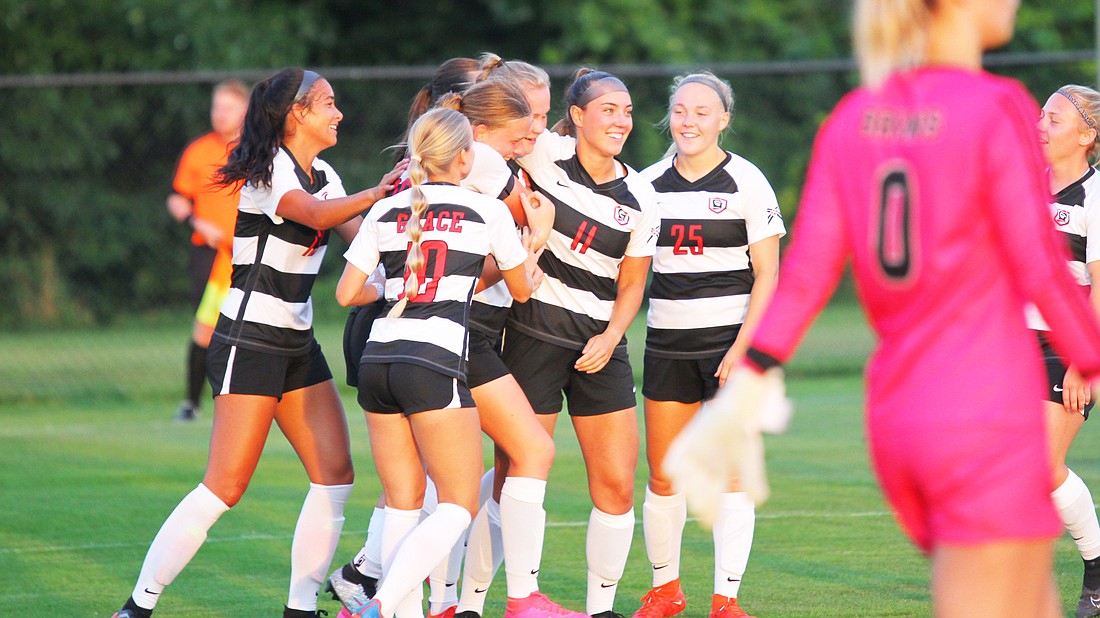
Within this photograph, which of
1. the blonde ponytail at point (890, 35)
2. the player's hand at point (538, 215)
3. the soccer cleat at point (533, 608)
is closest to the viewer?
the blonde ponytail at point (890, 35)

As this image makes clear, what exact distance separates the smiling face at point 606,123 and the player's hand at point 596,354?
2.17 ft

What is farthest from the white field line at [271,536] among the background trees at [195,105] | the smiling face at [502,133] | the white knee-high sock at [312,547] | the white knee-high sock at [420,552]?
the background trees at [195,105]

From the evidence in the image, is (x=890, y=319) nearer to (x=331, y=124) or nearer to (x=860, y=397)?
(x=331, y=124)

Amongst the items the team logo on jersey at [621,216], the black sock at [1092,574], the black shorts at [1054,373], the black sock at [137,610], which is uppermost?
the team logo on jersey at [621,216]

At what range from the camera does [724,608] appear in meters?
4.64

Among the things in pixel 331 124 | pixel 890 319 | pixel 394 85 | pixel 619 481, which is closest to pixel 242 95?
pixel 394 85

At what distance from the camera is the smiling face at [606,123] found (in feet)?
15.3

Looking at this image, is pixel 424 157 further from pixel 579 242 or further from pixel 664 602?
pixel 664 602

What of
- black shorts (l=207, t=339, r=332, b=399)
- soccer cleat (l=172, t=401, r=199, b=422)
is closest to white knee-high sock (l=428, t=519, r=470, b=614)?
black shorts (l=207, t=339, r=332, b=399)

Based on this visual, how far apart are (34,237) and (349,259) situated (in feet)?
32.6

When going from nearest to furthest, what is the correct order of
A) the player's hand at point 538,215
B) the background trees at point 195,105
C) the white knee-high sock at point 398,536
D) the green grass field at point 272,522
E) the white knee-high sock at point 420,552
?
the white knee-high sock at point 420,552
the white knee-high sock at point 398,536
the player's hand at point 538,215
the green grass field at point 272,522
the background trees at point 195,105

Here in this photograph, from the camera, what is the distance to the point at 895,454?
2342 mm

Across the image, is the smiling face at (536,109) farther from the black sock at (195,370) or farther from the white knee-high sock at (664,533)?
the black sock at (195,370)

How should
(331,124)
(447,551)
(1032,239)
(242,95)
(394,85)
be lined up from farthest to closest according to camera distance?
(394,85)
(242,95)
(331,124)
(447,551)
(1032,239)
